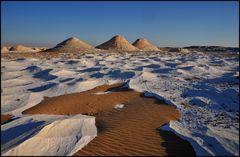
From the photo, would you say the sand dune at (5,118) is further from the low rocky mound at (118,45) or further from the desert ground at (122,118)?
the low rocky mound at (118,45)

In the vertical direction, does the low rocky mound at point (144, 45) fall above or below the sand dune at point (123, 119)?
below

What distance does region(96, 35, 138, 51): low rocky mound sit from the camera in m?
57.9

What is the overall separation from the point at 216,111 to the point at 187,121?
176 cm

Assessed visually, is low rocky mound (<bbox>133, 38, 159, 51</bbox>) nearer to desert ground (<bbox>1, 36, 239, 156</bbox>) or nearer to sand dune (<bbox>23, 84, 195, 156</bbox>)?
desert ground (<bbox>1, 36, 239, 156</bbox>)

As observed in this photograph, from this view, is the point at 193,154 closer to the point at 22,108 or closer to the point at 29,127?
Result: the point at 29,127

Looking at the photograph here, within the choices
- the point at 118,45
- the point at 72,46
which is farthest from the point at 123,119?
the point at 118,45

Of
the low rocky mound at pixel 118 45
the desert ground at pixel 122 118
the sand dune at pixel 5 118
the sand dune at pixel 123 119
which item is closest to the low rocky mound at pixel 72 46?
the low rocky mound at pixel 118 45

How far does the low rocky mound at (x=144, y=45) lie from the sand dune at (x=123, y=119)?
5449 cm

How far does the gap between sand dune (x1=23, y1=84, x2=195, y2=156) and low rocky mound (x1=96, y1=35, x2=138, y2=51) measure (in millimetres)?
44135

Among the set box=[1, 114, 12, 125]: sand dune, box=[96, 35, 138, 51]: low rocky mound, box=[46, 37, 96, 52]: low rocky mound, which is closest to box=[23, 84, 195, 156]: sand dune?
box=[1, 114, 12, 125]: sand dune

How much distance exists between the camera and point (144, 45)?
69.9 meters

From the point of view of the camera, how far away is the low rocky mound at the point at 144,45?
222 ft

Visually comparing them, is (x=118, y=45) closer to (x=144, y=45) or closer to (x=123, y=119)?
(x=144, y=45)

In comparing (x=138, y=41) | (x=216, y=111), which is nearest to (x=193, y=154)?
(x=216, y=111)
